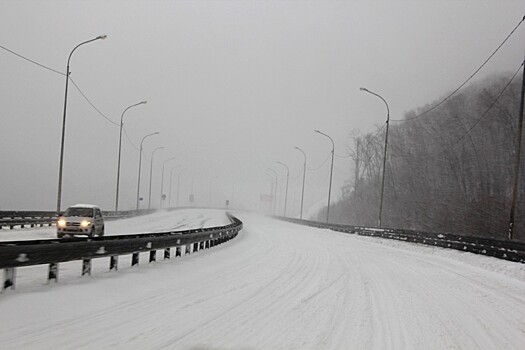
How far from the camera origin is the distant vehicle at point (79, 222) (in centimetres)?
2291

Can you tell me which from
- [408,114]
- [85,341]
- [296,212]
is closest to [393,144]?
[408,114]

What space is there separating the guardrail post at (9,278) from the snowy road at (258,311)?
241 millimetres

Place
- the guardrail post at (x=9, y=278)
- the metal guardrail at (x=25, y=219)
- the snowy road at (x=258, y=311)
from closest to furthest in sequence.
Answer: the snowy road at (x=258, y=311) → the guardrail post at (x=9, y=278) → the metal guardrail at (x=25, y=219)

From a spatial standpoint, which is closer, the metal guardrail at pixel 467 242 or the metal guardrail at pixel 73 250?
the metal guardrail at pixel 73 250

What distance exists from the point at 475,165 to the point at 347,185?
1793 inches

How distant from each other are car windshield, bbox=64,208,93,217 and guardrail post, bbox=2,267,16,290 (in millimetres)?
15594

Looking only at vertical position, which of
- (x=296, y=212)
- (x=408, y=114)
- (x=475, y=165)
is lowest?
(x=296, y=212)

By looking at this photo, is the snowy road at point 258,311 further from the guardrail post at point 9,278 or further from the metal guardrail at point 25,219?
the metal guardrail at point 25,219

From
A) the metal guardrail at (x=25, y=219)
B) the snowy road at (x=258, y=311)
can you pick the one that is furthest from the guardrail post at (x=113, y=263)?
the metal guardrail at (x=25, y=219)

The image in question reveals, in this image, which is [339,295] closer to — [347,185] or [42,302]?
[42,302]

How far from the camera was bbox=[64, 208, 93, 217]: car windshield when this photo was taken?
2370cm

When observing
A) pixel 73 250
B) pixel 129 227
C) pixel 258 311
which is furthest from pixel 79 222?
pixel 258 311

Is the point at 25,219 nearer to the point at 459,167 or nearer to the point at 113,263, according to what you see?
the point at 113,263

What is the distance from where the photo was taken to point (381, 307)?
9008 millimetres
